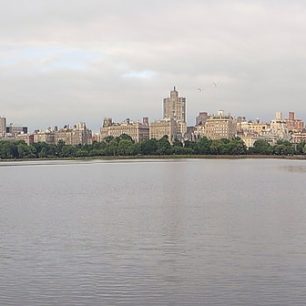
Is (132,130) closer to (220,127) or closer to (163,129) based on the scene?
(163,129)

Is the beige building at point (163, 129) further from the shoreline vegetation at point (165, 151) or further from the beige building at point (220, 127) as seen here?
the shoreline vegetation at point (165, 151)

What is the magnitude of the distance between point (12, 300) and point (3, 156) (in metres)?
107

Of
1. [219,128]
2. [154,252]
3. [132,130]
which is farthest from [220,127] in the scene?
[154,252]

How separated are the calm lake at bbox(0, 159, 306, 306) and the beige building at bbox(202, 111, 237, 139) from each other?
142170mm

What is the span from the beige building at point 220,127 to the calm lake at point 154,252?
142170mm

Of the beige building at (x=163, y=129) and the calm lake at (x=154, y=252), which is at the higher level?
the beige building at (x=163, y=129)

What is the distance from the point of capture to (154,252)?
16094 mm

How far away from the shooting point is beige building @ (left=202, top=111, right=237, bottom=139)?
172 metres

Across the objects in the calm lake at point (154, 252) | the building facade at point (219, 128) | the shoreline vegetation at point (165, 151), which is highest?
the building facade at point (219, 128)

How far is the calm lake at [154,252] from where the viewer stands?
1207 cm

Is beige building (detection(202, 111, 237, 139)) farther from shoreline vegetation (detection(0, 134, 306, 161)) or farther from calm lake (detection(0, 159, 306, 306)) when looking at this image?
calm lake (detection(0, 159, 306, 306))

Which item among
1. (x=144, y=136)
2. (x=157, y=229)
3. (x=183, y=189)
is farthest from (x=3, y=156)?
(x=157, y=229)

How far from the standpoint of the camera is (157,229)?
20.0 metres

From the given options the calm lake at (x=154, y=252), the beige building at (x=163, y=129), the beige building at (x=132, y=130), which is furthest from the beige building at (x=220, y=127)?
the calm lake at (x=154, y=252)
